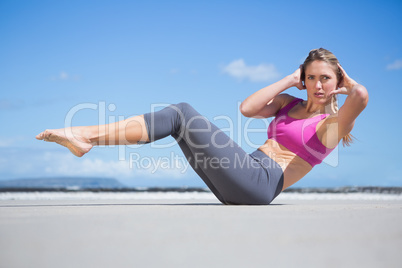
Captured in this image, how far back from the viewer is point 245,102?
3.53 metres

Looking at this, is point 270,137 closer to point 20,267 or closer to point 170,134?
point 170,134

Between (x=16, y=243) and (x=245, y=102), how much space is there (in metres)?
2.44

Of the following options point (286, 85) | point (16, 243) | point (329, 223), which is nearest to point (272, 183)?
point (286, 85)

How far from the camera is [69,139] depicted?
2.77m

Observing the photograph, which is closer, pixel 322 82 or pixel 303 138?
pixel 303 138

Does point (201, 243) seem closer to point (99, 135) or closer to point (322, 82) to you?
point (99, 135)

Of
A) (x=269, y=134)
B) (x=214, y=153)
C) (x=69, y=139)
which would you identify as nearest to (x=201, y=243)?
(x=214, y=153)

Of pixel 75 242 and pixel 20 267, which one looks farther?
pixel 75 242

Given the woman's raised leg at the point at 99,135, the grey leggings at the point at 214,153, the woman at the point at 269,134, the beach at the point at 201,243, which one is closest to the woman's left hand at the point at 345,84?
the woman at the point at 269,134

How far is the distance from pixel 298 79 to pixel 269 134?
0.60 meters

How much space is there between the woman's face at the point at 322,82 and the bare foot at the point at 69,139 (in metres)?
2.00

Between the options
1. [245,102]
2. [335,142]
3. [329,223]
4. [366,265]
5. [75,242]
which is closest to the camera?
[366,265]

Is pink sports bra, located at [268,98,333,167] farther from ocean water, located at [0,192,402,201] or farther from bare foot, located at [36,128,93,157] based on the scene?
ocean water, located at [0,192,402,201]

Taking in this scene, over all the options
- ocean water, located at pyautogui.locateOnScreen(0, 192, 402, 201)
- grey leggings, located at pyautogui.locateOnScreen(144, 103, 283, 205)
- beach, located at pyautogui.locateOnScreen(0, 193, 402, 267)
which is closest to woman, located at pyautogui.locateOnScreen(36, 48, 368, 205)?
grey leggings, located at pyautogui.locateOnScreen(144, 103, 283, 205)
